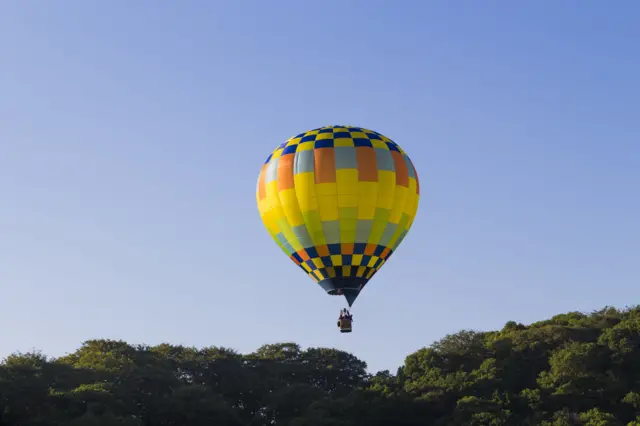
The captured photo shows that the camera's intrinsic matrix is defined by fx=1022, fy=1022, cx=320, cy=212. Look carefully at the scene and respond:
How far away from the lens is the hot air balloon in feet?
127

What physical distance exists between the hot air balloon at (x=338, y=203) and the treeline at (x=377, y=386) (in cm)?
1831

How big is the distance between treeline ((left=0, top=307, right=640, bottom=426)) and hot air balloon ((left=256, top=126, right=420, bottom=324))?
1831 centimetres

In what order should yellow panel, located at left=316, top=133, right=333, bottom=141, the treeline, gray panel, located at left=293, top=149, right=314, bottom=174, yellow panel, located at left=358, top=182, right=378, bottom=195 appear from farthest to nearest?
the treeline < yellow panel, located at left=316, top=133, right=333, bottom=141 < gray panel, located at left=293, top=149, right=314, bottom=174 < yellow panel, located at left=358, top=182, right=378, bottom=195

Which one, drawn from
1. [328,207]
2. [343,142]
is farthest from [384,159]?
[328,207]

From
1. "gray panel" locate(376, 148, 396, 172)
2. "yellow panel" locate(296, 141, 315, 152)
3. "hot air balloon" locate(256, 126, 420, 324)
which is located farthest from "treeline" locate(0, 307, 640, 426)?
"gray panel" locate(376, 148, 396, 172)

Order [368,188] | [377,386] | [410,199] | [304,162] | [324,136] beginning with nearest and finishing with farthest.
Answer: [368,188] < [304,162] < [324,136] < [410,199] < [377,386]

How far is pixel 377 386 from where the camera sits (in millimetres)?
62312

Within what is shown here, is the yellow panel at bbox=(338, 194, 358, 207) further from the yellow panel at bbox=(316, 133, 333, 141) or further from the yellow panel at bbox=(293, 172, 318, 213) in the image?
the yellow panel at bbox=(316, 133, 333, 141)

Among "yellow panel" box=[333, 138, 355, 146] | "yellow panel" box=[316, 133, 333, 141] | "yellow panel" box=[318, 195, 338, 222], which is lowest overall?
"yellow panel" box=[318, 195, 338, 222]

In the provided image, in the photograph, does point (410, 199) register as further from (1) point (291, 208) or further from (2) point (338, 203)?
(1) point (291, 208)

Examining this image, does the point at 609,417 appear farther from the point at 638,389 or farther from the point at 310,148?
the point at 310,148

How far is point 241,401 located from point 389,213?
30259 millimetres

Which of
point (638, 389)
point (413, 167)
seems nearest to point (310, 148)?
point (413, 167)

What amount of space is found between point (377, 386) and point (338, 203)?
85.7 feet
